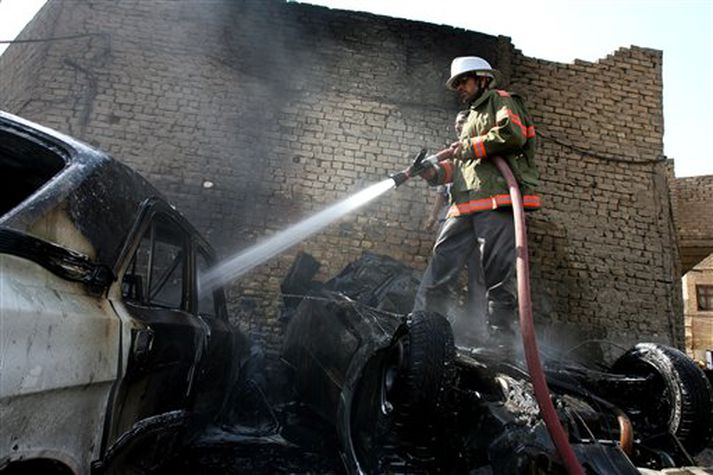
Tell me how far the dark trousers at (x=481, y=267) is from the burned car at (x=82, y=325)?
1.76 meters

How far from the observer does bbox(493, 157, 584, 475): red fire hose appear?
1.64 metres

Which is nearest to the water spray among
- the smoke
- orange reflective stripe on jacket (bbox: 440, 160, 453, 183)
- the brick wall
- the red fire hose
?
the smoke

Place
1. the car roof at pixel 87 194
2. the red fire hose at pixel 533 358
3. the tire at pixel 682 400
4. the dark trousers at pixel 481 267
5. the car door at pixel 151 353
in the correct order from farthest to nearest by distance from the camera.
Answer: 1. the dark trousers at pixel 481 267
2. the tire at pixel 682 400
3. the red fire hose at pixel 533 358
4. the car door at pixel 151 353
5. the car roof at pixel 87 194

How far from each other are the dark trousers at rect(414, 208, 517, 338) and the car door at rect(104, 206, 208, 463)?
5.73 feet

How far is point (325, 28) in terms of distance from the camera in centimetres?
689

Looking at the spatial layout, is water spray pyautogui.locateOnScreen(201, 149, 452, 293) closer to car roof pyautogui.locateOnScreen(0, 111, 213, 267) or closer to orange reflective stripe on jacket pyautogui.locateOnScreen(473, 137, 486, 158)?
orange reflective stripe on jacket pyautogui.locateOnScreen(473, 137, 486, 158)

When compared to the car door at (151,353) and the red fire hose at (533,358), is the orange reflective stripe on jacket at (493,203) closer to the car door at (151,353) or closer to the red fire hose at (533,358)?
the red fire hose at (533,358)

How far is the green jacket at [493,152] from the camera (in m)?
3.04

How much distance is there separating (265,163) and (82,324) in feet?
17.7


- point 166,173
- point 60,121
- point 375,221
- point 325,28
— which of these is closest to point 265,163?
point 166,173

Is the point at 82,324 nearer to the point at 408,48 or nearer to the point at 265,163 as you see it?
the point at 265,163

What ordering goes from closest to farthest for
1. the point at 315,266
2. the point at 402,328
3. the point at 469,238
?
the point at 402,328 → the point at 469,238 → the point at 315,266

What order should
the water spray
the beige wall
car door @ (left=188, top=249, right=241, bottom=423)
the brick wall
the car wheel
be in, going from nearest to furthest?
1. the car wheel
2. car door @ (left=188, top=249, right=241, bottom=423)
3. the water spray
4. the brick wall
5. the beige wall

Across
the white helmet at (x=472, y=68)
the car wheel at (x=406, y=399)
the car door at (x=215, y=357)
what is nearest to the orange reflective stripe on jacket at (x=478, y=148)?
the white helmet at (x=472, y=68)
